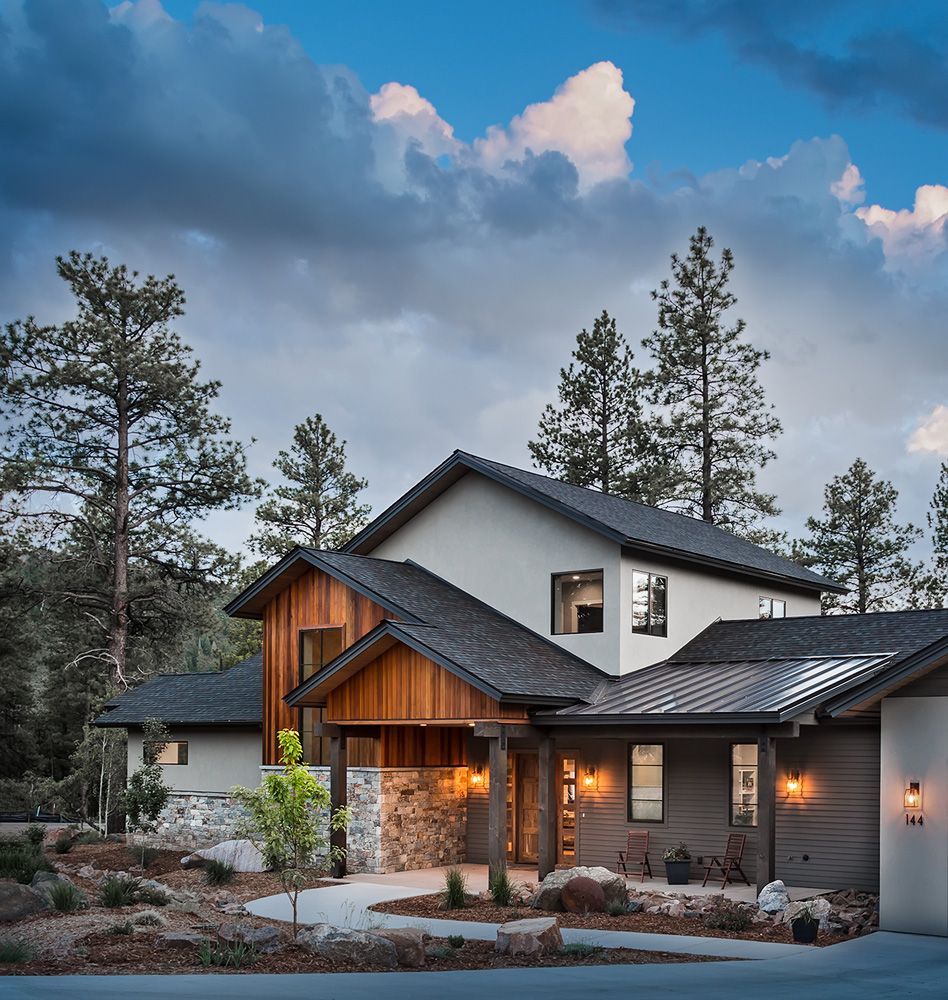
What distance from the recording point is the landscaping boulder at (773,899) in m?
15.5

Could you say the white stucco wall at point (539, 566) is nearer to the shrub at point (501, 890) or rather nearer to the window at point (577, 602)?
the window at point (577, 602)

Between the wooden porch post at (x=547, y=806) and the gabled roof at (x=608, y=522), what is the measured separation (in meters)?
4.14

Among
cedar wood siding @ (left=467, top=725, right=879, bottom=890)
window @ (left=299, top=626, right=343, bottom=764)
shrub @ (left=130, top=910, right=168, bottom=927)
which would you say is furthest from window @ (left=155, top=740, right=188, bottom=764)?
shrub @ (left=130, top=910, right=168, bottom=927)

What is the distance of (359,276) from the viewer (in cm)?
3067

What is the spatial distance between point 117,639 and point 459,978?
2288 cm

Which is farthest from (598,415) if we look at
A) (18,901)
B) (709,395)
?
(18,901)

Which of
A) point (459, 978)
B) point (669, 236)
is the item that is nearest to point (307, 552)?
point (459, 978)

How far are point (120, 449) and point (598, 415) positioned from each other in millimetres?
17127

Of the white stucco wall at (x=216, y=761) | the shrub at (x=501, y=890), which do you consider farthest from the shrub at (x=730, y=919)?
the white stucco wall at (x=216, y=761)

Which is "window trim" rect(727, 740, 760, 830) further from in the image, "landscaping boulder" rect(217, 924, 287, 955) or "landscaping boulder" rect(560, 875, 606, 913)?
"landscaping boulder" rect(217, 924, 287, 955)

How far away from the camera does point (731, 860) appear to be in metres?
19.0

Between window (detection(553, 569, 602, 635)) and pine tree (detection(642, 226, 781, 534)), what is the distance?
17.9 meters

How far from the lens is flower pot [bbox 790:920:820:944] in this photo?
14.1 meters

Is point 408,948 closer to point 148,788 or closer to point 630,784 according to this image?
point 630,784
